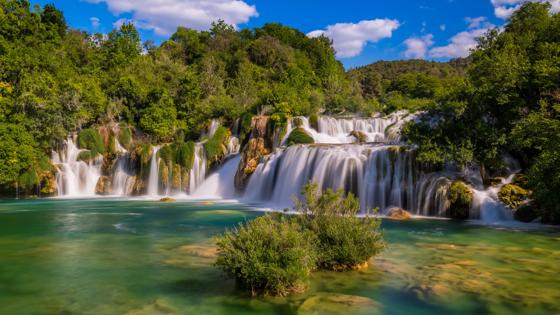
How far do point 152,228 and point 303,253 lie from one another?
459 inches

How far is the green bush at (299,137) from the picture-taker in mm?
35938

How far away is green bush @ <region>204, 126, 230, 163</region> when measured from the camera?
126 ft

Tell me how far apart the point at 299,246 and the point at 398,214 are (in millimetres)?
13165

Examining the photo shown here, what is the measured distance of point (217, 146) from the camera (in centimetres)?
3909

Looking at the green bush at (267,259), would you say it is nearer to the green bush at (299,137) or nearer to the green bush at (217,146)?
the green bush at (299,137)

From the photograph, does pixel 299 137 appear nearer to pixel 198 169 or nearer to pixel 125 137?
pixel 198 169

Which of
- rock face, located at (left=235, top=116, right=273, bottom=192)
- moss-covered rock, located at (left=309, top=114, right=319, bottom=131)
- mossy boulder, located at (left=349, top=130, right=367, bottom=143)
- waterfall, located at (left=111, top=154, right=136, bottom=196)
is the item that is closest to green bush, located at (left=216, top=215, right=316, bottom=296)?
rock face, located at (left=235, top=116, right=273, bottom=192)

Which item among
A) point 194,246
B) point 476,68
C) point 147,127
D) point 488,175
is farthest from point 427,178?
point 147,127

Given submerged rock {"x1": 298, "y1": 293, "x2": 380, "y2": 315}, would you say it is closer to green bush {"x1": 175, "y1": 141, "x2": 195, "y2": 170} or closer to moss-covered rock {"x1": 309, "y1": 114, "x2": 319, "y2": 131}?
green bush {"x1": 175, "y1": 141, "x2": 195, "y2": 170}

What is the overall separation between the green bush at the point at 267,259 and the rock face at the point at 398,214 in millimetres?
12569

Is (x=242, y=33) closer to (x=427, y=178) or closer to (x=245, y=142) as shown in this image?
(x=245, y=142)

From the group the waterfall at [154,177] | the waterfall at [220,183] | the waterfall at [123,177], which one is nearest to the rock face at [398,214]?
the waterfall at [220,183]

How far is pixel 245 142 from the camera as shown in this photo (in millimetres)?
40156

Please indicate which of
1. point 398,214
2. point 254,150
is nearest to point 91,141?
point 254,150
